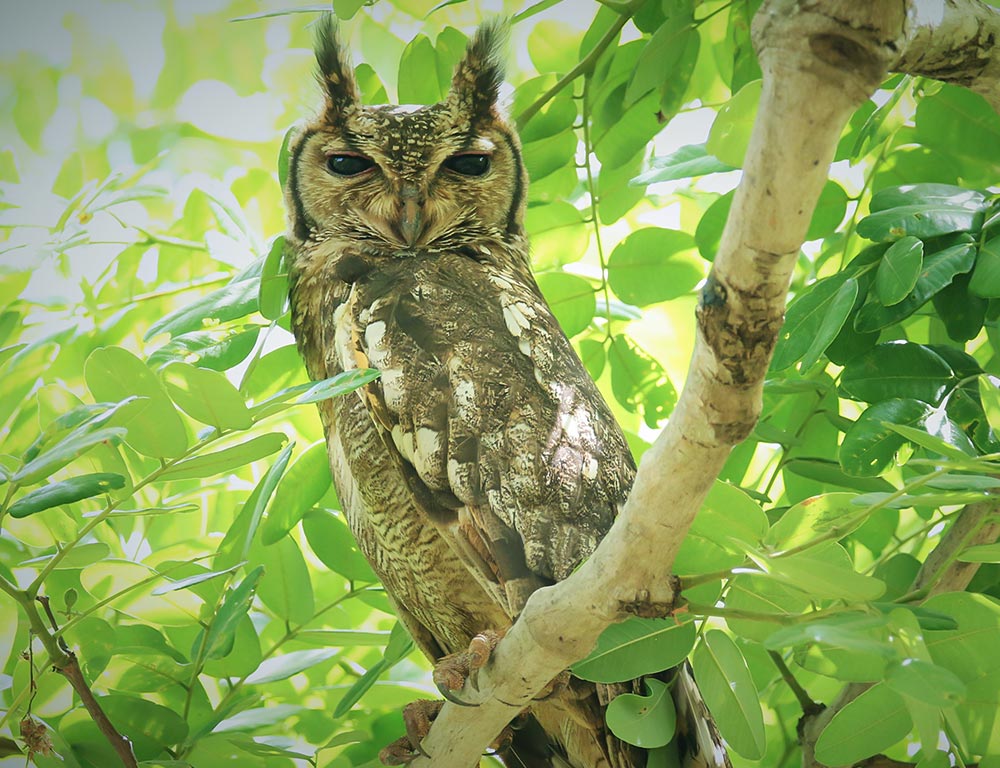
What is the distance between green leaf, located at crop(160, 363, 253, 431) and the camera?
845 mm

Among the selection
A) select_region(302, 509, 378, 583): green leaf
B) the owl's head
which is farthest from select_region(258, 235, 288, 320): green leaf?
select_region(302, 509, 378, 583): green leaf

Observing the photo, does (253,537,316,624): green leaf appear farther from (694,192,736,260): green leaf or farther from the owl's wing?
(694,192,736,260): green leaf

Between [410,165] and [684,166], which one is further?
[410,165]

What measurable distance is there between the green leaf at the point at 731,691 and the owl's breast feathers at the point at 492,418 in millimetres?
205

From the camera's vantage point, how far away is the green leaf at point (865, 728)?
928mm

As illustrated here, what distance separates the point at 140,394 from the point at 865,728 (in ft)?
2.55

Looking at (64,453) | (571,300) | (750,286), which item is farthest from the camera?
(571,300)

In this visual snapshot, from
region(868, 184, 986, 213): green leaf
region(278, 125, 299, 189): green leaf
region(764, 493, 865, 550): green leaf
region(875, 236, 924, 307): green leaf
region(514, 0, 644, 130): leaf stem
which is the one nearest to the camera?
region(764, 493, 865, 550): green leaf

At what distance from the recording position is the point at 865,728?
938 mm

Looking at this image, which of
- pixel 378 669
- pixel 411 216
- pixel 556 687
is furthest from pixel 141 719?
pixel 411 216

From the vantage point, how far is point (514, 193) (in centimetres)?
165

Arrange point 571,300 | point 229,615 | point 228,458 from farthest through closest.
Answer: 1. point 571,300
2. point 229,615
3. point 228,458

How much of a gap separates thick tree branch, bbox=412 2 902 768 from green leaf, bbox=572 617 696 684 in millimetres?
25

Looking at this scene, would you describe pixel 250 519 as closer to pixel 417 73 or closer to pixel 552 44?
pixel 417 73
